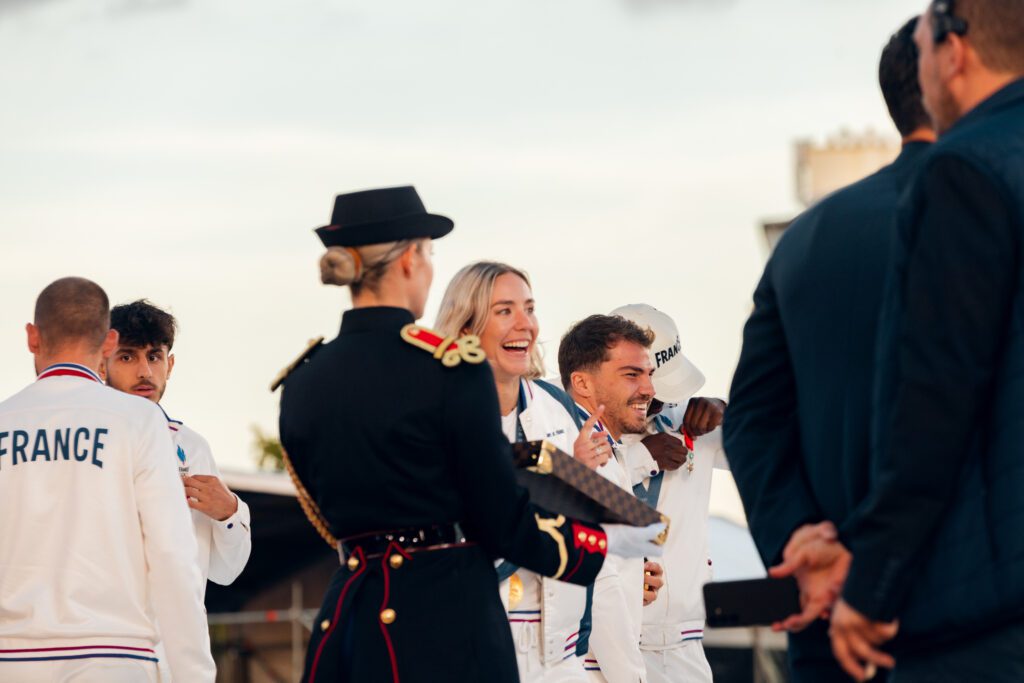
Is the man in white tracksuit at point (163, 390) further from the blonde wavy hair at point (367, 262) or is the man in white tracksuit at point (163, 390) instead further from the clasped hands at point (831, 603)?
the clasped hands at point (831, 603)

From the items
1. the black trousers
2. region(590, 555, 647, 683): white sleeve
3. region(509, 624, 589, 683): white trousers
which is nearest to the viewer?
the black trousers

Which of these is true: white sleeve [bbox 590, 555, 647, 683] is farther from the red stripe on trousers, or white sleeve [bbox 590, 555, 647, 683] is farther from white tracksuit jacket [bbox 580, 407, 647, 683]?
the red stripe on trousers

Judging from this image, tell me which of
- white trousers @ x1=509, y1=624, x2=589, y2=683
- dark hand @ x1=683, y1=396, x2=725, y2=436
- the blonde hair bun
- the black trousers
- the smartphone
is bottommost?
white trousers @ x1=509, y1=624, x2=589, y2=683

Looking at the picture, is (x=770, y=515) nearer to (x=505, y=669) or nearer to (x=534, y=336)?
(x=505, y=669)

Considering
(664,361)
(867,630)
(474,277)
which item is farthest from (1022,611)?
(664,361)

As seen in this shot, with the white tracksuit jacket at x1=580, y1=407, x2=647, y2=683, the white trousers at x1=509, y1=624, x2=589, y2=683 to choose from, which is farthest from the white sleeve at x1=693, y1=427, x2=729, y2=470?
the white trousers at x1=509, y1=624, x2=589, y2=683

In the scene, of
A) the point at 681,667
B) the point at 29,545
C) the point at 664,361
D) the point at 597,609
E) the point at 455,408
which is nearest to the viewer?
the point at 455,408

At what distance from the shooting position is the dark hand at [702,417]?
7.81 meters

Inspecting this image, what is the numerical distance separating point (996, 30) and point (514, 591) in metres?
3.53

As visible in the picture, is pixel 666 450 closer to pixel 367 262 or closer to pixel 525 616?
pixel 525 616

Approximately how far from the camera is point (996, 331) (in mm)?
3020

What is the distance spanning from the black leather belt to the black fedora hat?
0.82 m

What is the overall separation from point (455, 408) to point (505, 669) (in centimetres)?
73

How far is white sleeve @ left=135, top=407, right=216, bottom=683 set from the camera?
5547 mm
